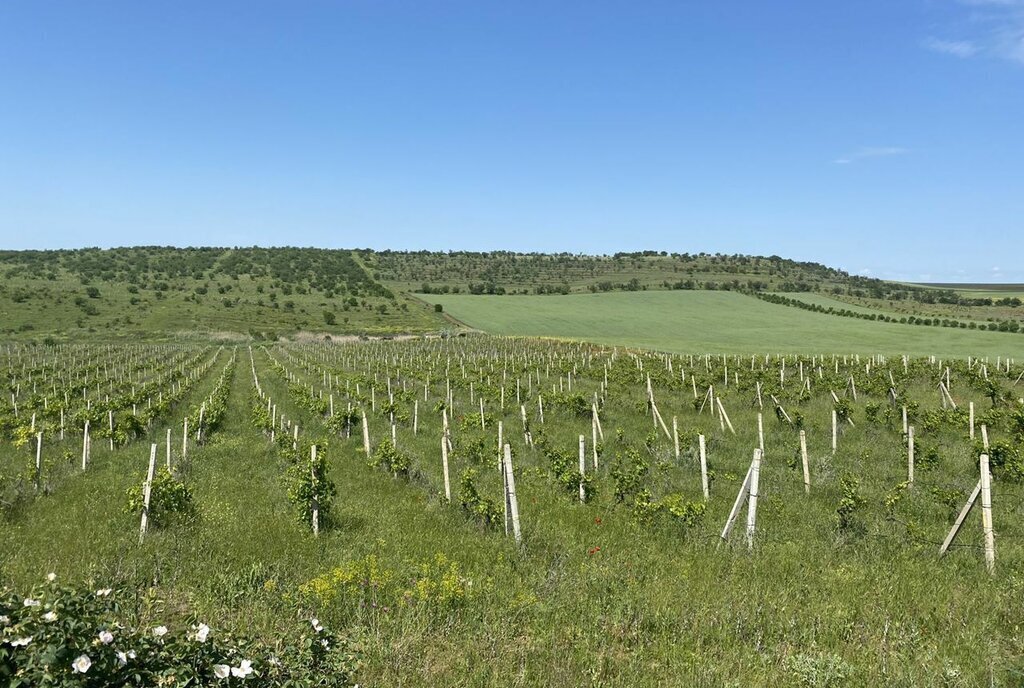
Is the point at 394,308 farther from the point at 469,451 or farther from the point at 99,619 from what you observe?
the point at 99,619

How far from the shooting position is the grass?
61.0 m

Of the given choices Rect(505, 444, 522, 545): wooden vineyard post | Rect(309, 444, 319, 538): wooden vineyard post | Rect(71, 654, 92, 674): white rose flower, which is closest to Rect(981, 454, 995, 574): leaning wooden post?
Rect(505, 444, 522, 545): wooden vineyard post

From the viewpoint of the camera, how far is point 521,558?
28.6 ft

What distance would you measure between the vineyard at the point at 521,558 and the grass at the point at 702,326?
46441 mm

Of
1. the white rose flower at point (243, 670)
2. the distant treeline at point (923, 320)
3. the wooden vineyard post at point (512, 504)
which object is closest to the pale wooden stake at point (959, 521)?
the wooden vineyard post at point (512, 504)

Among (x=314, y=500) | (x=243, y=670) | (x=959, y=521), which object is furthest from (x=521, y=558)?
(x=959, y=521)

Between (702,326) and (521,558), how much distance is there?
84626mm

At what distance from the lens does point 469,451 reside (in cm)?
1648

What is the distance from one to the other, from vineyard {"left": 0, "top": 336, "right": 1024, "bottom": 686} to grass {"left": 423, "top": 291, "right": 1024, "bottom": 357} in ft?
152

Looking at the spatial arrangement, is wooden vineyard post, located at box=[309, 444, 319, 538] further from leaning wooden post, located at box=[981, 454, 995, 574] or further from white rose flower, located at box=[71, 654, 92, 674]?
leaning wooden post, located at box=[981, 454, 995, 574]

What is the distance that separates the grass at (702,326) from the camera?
2403 inches

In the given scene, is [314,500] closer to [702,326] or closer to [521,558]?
[521,558]

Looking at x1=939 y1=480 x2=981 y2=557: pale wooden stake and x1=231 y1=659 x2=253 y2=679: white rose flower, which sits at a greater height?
x1=231 y1=659 x2=253 y2=679: white rose flower

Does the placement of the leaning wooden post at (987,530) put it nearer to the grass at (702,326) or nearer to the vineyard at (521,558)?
the vineyard at (521,558)
